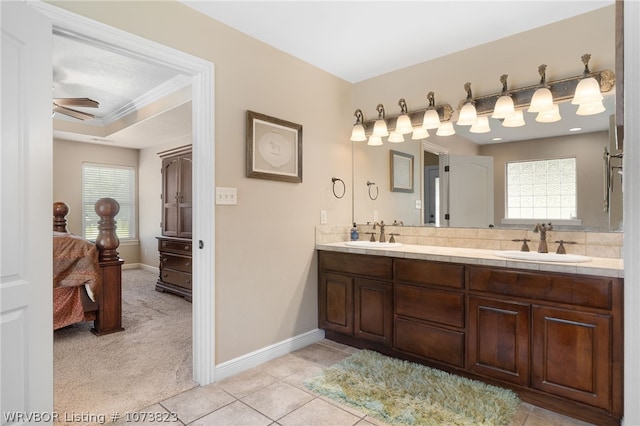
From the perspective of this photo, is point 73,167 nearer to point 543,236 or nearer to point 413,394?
point 413,394

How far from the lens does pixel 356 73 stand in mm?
3207

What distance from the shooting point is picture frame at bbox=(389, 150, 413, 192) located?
3.12 meters

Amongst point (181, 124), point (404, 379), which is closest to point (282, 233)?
point (404, 379)

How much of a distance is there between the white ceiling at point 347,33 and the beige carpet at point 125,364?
197cm

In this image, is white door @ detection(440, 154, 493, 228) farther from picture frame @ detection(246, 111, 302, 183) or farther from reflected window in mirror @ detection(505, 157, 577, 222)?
picture frame @ detection(246, 111, 302, 183)

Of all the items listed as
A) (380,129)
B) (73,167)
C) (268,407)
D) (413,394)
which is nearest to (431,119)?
(380,129)

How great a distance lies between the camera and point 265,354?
2.62 m

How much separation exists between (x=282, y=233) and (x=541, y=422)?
197 cm

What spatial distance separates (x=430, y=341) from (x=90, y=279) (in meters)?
2.82

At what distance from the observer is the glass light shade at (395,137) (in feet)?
10.3

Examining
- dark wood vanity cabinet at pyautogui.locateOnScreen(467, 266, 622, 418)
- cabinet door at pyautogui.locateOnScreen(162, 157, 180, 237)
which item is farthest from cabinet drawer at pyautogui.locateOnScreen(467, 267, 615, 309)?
cabinet door at pyautogui.locateOnScreen(162, 157, 180, 237)

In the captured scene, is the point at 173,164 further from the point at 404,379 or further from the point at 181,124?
the point at 404,379

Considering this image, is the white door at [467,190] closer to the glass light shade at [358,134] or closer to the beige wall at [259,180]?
the glass light shade at [358,134]

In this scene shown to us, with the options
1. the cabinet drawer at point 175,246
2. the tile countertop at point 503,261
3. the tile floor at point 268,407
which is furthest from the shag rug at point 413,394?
the cabinet drawer at point 175,246
